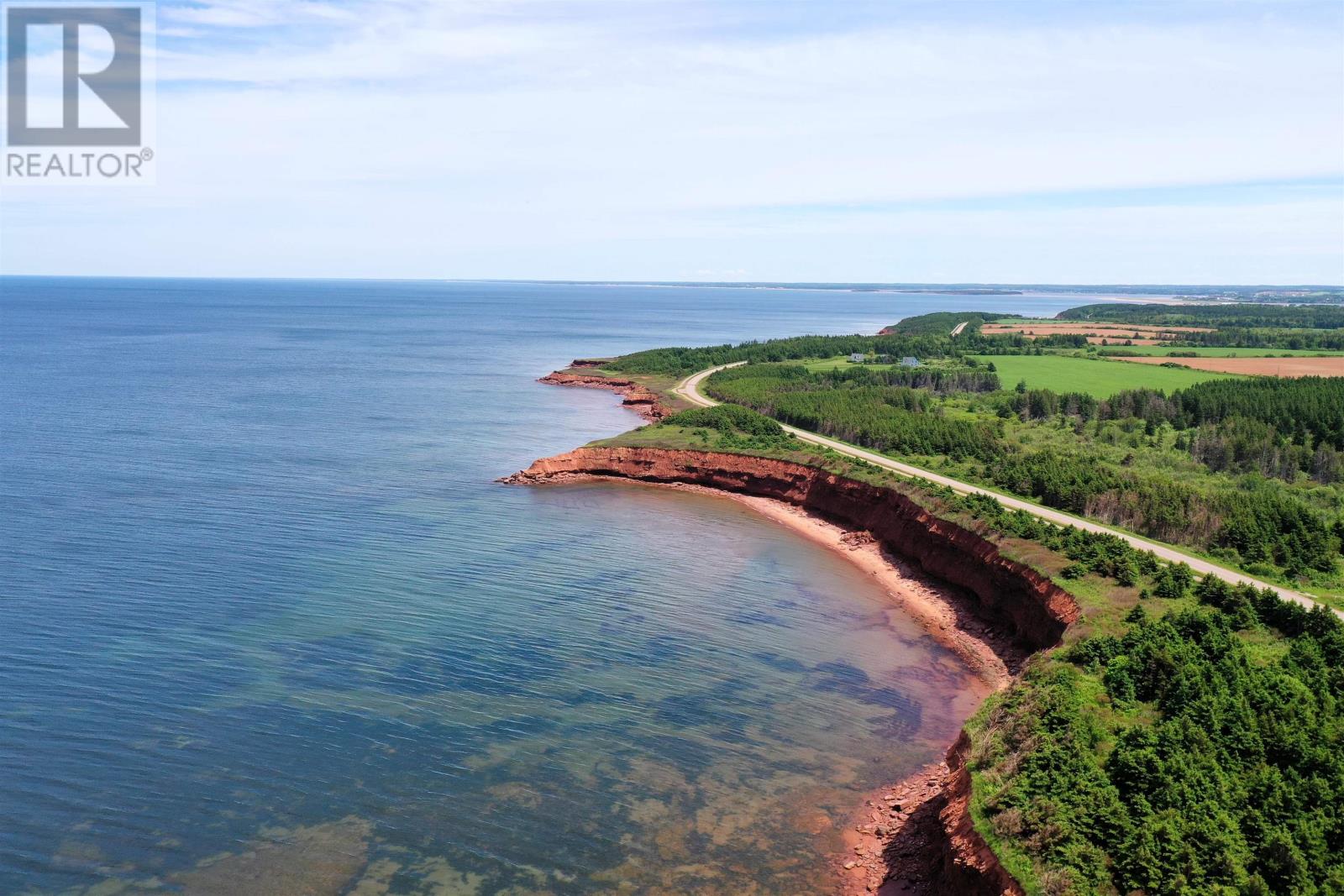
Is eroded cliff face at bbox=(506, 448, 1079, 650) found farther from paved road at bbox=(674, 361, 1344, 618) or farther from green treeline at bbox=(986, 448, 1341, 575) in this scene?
green treeline at bbox=(986, 448, 1341, 575)

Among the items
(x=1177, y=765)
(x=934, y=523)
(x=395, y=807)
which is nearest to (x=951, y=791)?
(x=1177, y=765)

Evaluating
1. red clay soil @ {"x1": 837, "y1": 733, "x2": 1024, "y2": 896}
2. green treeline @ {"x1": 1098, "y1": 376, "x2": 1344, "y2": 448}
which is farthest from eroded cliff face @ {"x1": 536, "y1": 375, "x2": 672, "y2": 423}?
red clay soil @ {"x1": 837, "y1": 733, "x2": 1024, "y2": 896}

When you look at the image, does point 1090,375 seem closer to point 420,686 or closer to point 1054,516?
point 1054,516

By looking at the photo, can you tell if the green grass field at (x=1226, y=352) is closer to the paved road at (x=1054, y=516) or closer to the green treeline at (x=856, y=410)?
the green treeline at (x=856, y=410)

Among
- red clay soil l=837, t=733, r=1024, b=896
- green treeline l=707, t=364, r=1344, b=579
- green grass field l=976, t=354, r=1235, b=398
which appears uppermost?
green grass field l=976, t=354, r=1235, b=398

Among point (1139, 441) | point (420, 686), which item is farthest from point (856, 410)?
point (420, 686)

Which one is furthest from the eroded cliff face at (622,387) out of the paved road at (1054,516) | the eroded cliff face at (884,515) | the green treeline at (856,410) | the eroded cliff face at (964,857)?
the eroded cliff face at (964,857)

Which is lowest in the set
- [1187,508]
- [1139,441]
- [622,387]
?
[1187,508]
